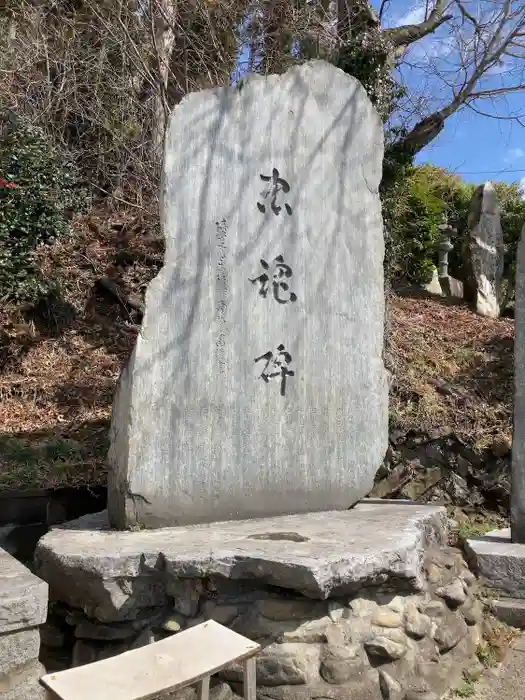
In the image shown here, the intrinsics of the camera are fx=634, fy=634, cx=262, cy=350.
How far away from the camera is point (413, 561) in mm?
2918

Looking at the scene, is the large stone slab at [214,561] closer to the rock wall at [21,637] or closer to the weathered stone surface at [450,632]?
the weathered stone surface at [450,632]

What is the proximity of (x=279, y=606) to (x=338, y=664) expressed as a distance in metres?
0.33

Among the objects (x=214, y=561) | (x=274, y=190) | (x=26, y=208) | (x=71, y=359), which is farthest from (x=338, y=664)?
(x=26, y=208)

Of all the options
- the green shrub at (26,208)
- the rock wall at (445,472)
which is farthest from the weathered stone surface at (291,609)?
the green shrub at (26,208)

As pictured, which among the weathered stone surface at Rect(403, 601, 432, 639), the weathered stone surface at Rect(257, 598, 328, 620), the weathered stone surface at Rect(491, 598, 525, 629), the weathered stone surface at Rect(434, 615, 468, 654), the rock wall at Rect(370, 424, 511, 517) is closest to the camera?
the weathered stone surface at Rect(257, 598, 328, 620)

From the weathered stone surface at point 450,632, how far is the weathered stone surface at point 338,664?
551 millimetres

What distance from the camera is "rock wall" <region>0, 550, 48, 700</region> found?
2.22m

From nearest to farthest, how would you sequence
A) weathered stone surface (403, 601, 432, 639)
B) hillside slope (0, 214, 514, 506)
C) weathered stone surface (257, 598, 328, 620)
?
weathered stone surface (257, 598, 328, 620)
weathered stone surface (403, 601, 432, 639)
hillside slope (0, 214, 514, 506)

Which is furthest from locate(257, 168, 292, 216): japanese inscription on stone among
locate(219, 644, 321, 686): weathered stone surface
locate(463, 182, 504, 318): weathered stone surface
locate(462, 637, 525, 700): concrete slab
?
locate(463, 182, 504, 318): weathered stone surface

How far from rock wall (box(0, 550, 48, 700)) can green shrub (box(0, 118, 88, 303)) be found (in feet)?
17.3

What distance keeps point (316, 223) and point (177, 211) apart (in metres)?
0.89

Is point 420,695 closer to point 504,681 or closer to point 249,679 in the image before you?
point 504,681

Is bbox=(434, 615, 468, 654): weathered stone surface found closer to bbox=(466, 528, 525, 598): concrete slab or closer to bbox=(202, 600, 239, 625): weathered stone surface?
bbox=(466, 528, 525, 598): concrete slab

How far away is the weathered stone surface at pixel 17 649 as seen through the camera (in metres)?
2.22
